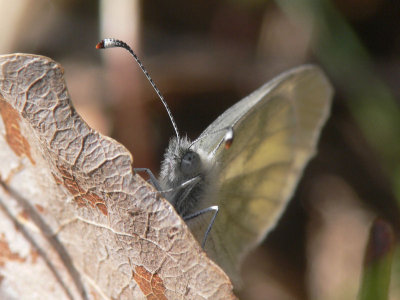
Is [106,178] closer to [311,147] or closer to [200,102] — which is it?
[311,147]

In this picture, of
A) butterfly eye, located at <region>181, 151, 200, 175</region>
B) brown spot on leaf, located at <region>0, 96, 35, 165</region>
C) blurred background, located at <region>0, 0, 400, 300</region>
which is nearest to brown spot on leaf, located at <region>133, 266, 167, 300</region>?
brown spot on leaf, located at <region>0, 96, 35, 165</region>

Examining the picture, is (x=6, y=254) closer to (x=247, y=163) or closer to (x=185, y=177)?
(x=185, y=177)

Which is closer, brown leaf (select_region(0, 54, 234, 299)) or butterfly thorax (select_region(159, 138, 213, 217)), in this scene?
brown leaf (select_region(0, 54, 234, 299))

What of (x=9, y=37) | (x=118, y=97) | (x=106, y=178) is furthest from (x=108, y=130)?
(x=106, y=178)

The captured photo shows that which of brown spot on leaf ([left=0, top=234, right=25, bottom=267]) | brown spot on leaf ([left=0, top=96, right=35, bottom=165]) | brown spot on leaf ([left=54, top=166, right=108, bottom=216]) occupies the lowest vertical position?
brown spot on leaf ([left=0, top=234, right=25, bottom=267])

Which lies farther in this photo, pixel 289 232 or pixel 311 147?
pixel 289 232

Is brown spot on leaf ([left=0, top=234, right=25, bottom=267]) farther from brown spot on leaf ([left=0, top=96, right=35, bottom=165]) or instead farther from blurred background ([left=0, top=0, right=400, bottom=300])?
blurred background ([left=0, top=0, right=400, bottom=300])

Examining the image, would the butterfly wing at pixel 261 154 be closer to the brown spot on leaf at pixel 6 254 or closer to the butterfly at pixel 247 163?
the butterfly at pixel 247 163

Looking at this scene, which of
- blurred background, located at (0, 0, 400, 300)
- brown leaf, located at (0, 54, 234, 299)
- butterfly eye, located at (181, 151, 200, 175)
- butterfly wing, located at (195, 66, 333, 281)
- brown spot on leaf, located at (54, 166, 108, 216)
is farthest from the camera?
blurred background, located at (0, 0, 400, 300)
